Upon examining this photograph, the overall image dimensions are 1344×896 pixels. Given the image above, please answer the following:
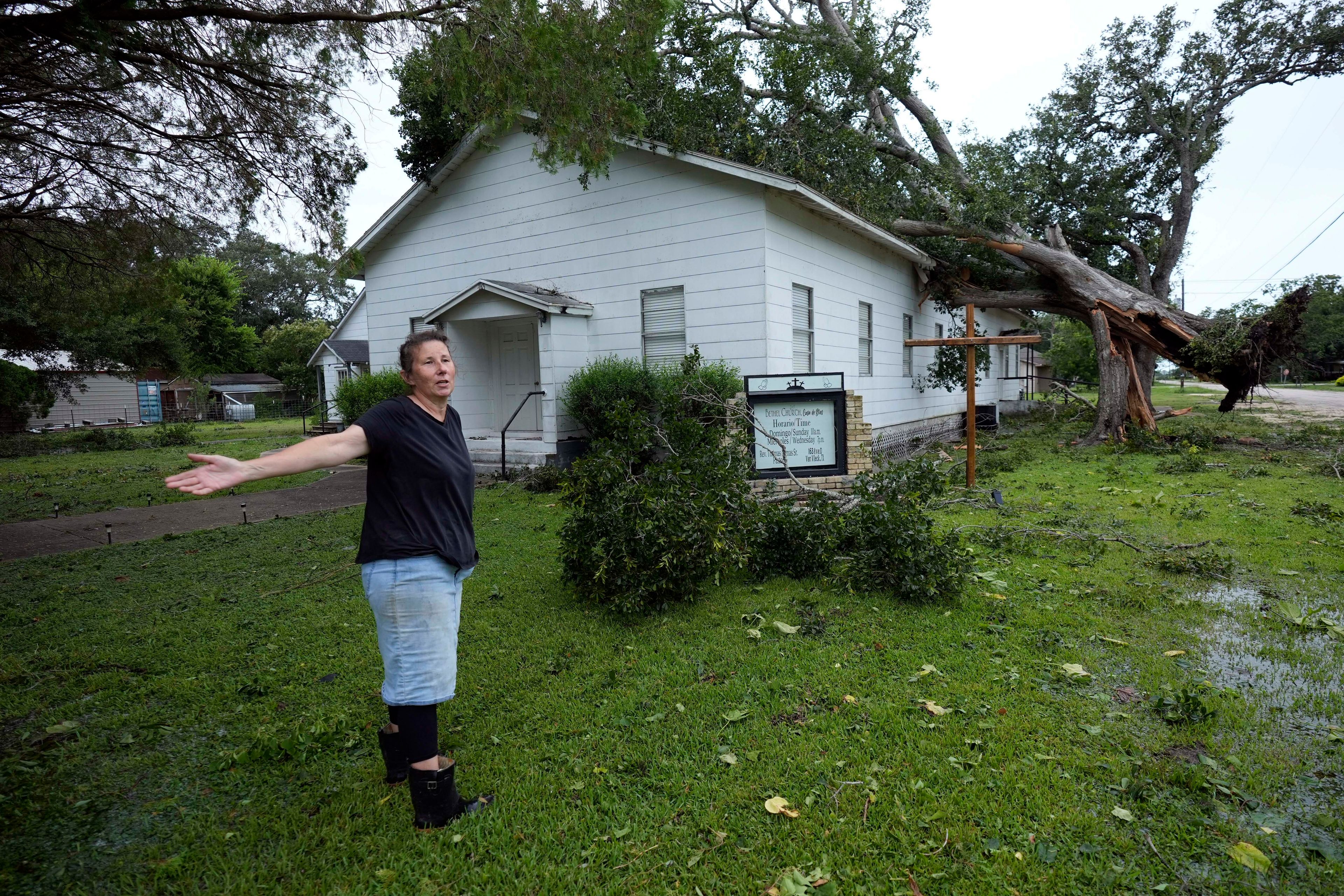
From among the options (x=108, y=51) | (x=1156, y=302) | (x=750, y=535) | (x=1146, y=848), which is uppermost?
(x=108, y=51)

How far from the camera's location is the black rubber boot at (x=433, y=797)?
9.21 ft

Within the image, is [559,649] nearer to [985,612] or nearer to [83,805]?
[83,805]

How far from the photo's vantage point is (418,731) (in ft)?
9.19

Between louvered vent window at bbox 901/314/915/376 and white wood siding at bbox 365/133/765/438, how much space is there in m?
6.94

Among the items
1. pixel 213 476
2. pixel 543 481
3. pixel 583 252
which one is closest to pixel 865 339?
pixel 583 252

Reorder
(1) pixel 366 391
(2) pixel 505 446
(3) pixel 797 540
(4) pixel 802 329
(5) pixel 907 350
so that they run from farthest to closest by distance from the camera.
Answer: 1. (5) pixel 907 350
2. (1) pixel 366 391
3. (2) pixel 505 446
4. (4) pixel 802 329
5. (3) pixel 797 540

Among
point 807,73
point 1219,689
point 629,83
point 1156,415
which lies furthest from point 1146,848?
point 1156,415

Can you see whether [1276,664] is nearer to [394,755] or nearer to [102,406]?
[394,755]

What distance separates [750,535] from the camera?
5848 millimetres

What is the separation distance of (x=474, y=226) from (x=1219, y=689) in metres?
13.8

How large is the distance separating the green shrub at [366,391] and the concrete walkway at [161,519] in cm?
248

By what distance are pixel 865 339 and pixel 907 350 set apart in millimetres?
3250

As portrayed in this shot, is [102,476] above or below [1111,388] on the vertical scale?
below

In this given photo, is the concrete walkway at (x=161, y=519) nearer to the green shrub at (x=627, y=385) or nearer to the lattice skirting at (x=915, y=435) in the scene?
the green shrub at (x=627, y=385)
